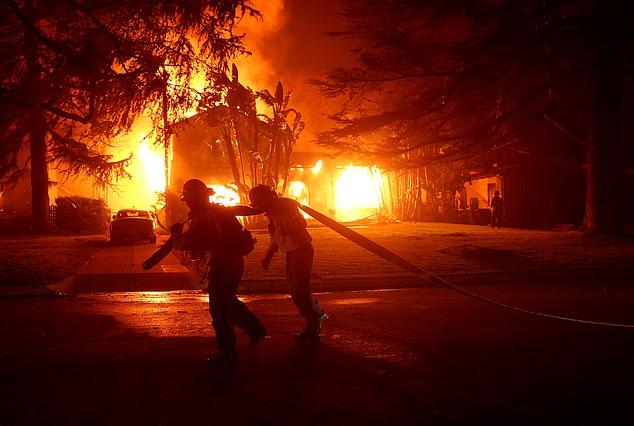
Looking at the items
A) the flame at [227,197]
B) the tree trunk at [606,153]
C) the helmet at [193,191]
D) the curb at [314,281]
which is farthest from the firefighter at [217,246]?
the flame at [227,197]

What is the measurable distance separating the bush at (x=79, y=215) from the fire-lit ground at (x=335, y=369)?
23.4 metres

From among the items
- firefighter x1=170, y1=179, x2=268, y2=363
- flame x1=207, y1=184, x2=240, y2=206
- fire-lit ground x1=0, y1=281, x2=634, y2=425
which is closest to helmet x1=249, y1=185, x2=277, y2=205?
firefighter x1=170, y1=179, x2=268, y2=363

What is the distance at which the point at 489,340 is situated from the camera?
7.12 m

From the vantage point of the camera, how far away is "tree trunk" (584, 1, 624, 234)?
66.5 feet

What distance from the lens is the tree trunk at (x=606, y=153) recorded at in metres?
20.3

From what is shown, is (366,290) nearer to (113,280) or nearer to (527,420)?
(113,280)

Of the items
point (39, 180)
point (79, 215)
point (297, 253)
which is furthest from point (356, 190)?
point (297, 253)

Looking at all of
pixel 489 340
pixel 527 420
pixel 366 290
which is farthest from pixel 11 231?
pixel 527 420

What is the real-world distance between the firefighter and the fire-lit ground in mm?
301

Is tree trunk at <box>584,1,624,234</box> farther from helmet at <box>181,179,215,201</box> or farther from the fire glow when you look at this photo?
the fire glow

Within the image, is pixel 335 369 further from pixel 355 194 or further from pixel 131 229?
pixel 355 194

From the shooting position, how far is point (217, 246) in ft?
21.3

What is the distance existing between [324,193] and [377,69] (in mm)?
24024

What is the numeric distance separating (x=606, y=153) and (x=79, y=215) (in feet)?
75.9
